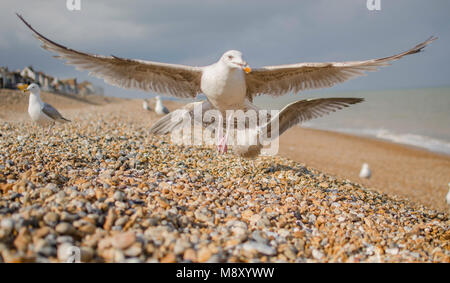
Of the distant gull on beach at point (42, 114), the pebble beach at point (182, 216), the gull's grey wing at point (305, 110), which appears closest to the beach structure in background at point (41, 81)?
the distant gull on beach at point (42, 114)

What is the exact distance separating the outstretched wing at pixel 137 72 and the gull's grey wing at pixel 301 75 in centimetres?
115

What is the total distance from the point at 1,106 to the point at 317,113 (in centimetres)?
1741

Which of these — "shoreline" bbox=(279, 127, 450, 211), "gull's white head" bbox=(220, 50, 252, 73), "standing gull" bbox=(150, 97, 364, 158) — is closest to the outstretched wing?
"gull's white head" bbox=(220, 50, 252, 73)

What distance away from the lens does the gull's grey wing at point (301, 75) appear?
184 inches

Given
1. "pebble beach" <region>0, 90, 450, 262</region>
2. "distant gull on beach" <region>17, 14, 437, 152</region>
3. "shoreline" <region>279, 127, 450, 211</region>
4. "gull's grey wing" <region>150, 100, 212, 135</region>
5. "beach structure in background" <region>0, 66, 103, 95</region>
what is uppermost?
"beach structure in background" <region>0, 66, 103, 95</region>

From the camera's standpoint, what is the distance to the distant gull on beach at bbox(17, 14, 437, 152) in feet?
15.0

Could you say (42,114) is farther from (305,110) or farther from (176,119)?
(305,110)

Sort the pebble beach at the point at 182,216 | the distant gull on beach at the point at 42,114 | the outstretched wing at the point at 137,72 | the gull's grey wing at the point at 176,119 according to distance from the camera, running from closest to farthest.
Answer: the pebble beach at the point at 182,216, the outstretched wing at the point at 137,72, the gull's grey wing at the point at 176,119, the distant gull on beach at the point at 42,114

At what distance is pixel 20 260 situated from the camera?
1.79m

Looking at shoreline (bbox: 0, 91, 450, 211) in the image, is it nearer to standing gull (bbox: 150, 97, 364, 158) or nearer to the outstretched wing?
standing gull (bbox: 150, 97, 364, 158)

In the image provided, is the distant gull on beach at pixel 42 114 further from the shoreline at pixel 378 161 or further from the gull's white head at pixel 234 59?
the gull's white head at pixel 234 59

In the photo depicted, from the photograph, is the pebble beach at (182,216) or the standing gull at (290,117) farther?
Answer: the standing gull at (290,117)
